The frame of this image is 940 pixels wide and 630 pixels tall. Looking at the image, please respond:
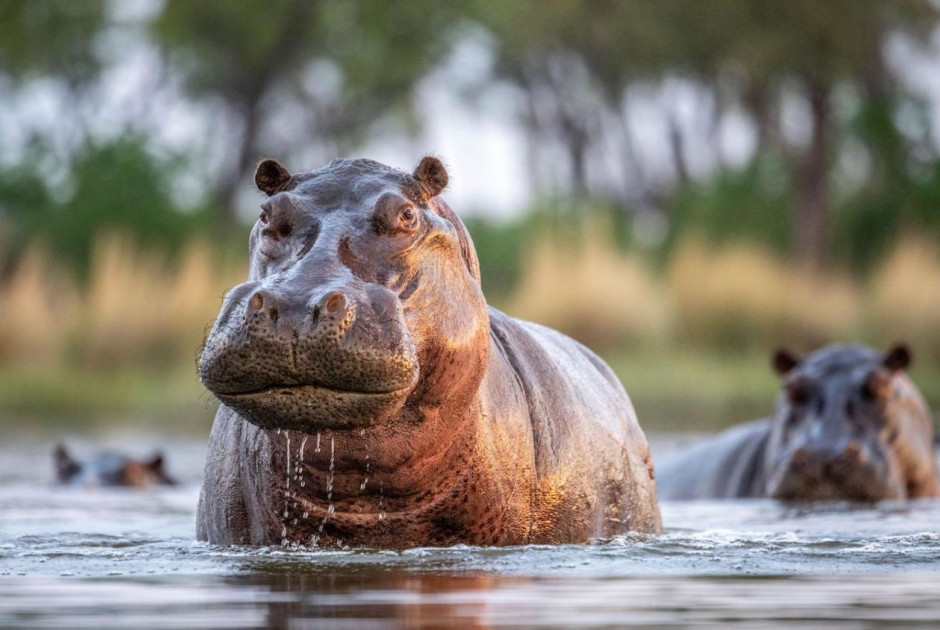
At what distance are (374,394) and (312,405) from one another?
15 centimetres

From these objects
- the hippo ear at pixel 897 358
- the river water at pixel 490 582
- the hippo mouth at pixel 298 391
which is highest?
the hippo ear at pixel 897 358

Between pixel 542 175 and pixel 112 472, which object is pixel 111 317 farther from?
pixel 542 175

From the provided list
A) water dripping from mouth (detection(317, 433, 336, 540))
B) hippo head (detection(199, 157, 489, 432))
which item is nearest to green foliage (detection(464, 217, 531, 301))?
hippo head (detection(199, 157, 489, 432))

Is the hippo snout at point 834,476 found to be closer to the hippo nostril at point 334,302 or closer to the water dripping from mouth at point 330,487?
the water dripping from mouth at point 330,487

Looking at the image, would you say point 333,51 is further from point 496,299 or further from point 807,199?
point 496,299

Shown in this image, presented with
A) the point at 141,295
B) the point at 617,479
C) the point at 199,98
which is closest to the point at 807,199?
the point at 141,295

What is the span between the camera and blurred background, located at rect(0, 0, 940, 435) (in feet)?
59.9

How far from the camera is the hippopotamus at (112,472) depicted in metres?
10.4

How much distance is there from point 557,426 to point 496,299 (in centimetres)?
1545

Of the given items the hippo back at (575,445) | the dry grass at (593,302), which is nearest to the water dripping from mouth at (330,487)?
the hippo back at (575,445)

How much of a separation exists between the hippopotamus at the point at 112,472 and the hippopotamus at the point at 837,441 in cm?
273

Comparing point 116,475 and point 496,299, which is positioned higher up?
point 496,299

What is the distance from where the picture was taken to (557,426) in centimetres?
565

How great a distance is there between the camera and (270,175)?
532cm
